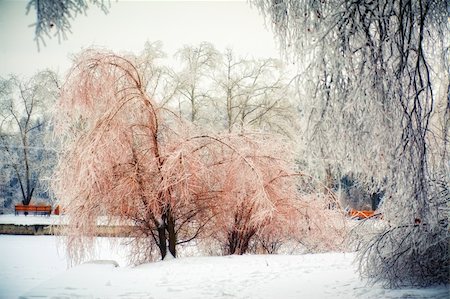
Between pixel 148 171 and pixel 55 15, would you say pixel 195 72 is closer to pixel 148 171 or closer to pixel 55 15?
pixel 148 171

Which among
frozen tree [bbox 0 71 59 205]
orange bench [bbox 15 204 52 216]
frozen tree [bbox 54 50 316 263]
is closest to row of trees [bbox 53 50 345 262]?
frozen tree [bbox 54 50 316 263]

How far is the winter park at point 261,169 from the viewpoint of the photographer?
12.0ft

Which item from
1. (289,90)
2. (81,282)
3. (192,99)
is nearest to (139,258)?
(81,282)

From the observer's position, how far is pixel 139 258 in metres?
9.48

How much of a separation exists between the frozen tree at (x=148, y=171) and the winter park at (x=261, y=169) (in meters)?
0.04

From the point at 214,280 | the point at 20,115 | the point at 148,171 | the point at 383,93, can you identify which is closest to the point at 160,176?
the point at 148,171

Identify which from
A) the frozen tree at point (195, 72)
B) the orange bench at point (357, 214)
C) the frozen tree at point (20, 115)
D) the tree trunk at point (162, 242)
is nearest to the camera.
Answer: the orange bench at point (357, 214)

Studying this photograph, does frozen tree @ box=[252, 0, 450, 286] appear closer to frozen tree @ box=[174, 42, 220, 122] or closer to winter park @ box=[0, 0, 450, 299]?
winter park @ box=[0, 0, 450, 299]

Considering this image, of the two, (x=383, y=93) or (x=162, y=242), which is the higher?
(x=383, y=93)

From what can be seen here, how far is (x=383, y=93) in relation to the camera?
3.66 m

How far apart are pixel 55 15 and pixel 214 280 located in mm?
4683

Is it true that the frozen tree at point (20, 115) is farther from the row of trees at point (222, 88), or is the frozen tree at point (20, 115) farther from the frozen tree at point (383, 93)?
the frozen tree at point (383, 93)

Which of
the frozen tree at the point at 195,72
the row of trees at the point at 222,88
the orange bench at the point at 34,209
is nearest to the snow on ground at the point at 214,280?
the row of trees at the point at 222,88

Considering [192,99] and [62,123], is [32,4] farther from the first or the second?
[192,99]
